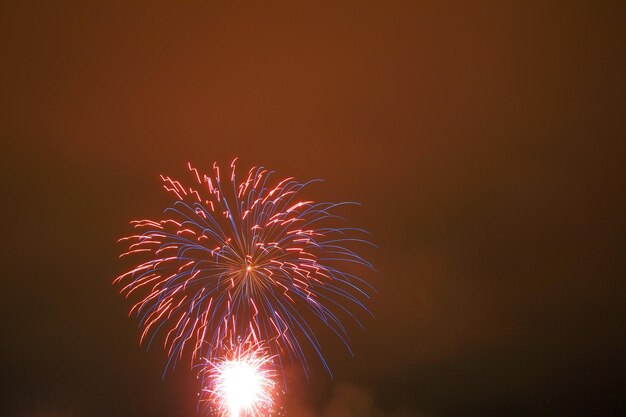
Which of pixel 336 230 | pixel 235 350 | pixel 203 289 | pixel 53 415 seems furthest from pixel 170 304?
pixel 53 415

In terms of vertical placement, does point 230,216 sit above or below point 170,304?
above

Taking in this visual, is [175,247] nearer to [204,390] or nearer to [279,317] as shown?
[279,317]

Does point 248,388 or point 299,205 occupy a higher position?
point 299,205

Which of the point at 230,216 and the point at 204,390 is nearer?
the point at 230,216

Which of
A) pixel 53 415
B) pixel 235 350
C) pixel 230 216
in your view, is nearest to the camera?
pixel 230 216

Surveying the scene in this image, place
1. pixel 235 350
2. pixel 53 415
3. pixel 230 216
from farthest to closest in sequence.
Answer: pixel 53 415
pixel 235 350
pixel 230 216

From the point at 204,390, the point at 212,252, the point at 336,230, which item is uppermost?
the point at 336,230

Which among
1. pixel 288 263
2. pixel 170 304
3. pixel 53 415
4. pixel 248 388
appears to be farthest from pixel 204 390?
pixel 53 415

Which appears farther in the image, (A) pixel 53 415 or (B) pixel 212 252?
(A) pixel 53 415

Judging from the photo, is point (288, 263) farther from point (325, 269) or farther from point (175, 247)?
point (175, 247)
